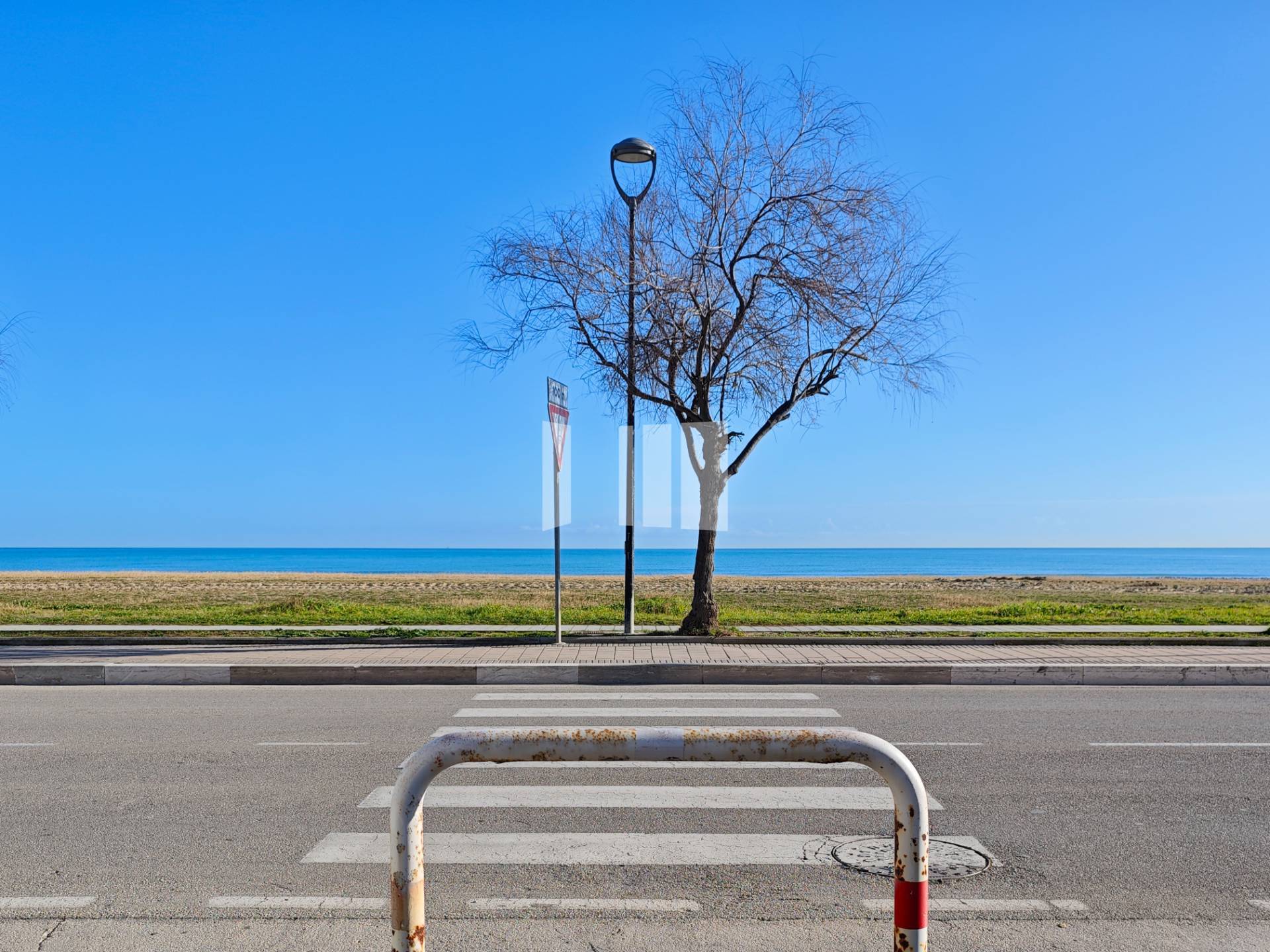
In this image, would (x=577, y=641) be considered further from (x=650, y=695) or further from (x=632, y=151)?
(x=632, y=151)

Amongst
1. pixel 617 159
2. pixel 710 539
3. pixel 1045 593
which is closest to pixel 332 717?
pixel 710 539

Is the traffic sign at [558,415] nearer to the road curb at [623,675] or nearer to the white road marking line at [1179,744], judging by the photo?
the road curb at [623,675]

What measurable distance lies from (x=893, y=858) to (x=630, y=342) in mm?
11090

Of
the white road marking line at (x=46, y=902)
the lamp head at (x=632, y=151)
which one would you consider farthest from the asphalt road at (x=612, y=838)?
the lamp head at (x=632, y=151)

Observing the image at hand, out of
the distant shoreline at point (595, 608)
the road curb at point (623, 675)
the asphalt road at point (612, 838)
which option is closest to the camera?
the asphalt road at point (612, 838)

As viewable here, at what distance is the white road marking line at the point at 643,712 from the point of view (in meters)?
9.84

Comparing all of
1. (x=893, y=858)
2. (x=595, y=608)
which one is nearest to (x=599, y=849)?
(x=893, y=858)

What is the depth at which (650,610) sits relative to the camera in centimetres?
2234

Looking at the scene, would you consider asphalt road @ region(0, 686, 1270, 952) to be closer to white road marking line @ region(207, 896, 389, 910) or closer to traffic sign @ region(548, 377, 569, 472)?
white road marking line @ region(207, 896, 389, 910)

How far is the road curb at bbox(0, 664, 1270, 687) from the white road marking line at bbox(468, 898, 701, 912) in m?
7.61

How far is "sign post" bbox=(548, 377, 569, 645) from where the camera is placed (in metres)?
14.4

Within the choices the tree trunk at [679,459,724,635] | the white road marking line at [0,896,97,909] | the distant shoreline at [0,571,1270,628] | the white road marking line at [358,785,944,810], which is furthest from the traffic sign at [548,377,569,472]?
the white road marking line at [0,896,97,909]

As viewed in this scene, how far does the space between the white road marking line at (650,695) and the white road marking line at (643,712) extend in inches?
25.2

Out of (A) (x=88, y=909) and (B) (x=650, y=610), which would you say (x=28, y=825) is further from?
(B) (x=650, y=610)
